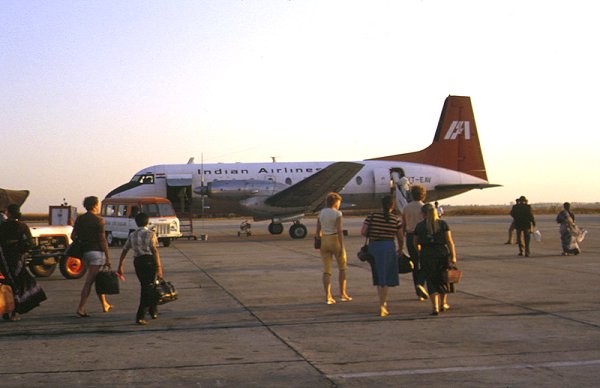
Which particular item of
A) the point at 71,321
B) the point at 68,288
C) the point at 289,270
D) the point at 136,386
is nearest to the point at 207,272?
the point at 289,270

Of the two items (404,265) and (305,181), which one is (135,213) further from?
(404,265)

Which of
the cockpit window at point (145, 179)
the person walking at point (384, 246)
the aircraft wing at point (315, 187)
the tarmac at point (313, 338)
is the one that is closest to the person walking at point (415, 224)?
the tarmac at point (313, 338)

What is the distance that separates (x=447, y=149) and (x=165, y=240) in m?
17.6

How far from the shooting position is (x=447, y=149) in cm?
3750

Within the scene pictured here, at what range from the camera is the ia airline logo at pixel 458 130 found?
38.0 metres

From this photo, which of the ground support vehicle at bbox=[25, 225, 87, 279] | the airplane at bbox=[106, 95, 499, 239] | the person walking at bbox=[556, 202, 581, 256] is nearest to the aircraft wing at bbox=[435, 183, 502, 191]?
the airplane at bbox=[106, 95, 499, 239]

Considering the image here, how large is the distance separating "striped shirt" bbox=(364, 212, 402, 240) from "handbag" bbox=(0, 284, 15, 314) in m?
5.19

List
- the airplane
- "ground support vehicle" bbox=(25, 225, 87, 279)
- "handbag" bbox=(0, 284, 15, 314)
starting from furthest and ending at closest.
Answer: the airplane
"ground support vehicle" bbox=(25, 225, 87, 279)
"handbag" bbox=(0, 284, 15, 314)

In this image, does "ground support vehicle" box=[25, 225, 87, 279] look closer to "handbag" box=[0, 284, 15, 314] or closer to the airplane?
"handbag" box=[0, 284, 15, 314]

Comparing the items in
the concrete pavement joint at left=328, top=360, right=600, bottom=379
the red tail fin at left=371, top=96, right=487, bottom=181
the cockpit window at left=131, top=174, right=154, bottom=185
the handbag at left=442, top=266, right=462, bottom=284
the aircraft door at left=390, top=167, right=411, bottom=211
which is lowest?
the concrete pavement joint at left=328, top=360, right=600, bottom=379

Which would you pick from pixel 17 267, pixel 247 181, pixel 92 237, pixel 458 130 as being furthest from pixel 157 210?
pixel 458 130

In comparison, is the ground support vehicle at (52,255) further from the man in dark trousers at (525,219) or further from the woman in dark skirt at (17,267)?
the man in dark trousers at (525,219)

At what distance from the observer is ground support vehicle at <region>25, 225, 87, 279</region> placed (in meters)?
15.3

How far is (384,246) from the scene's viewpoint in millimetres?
10344
